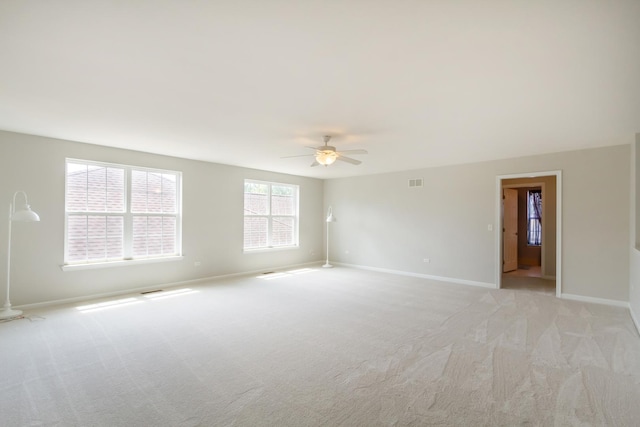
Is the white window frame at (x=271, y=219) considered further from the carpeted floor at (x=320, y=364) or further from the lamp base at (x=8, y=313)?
the lamp base at (x=8, y=313)

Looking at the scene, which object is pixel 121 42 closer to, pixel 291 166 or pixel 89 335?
pixel 89 335

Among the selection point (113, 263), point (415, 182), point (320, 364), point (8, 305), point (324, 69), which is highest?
point (324, 69)

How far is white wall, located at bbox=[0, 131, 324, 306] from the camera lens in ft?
14.3

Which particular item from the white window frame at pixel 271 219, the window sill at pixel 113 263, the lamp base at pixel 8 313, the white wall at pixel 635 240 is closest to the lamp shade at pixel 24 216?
the window sill at pixel 113 263

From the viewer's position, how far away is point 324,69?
243 cm

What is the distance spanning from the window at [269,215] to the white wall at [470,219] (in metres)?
1.24

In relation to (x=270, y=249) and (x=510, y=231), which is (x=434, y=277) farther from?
(x=270, y=249)

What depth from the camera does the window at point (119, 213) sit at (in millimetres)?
4875

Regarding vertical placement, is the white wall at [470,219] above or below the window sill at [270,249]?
above

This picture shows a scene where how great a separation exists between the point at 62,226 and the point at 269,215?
407cm

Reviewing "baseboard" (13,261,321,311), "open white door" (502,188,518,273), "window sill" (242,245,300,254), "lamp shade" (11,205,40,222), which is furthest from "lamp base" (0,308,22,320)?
"open white door" (502,188,518,273)

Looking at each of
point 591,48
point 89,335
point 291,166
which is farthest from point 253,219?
point 591,48

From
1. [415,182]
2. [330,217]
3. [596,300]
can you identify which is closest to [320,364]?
A: [596,300]

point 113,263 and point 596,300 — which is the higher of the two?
point 113,263
